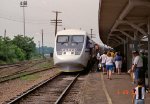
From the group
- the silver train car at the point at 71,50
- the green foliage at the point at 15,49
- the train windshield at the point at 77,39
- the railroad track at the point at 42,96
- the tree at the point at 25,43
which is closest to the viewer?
the railroad track at the point at 42,96

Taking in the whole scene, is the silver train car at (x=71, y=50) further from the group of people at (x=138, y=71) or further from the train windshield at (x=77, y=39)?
the group of people at (x=138, y=71)

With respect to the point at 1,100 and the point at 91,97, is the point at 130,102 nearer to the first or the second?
→ the point at 91,97

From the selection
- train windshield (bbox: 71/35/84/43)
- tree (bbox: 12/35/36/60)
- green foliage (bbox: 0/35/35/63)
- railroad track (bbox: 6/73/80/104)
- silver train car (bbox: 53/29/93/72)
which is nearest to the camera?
railroad track (bbox: 6/73/80/104)

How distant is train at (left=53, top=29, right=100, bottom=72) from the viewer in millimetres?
28844

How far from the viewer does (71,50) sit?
Answer: 96.8ft

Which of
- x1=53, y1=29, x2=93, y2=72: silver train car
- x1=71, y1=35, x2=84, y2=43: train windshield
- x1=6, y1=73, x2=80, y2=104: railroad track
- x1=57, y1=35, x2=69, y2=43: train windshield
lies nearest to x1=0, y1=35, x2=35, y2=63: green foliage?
x1=57, y1=35, x2=69, y2=43: train windshield

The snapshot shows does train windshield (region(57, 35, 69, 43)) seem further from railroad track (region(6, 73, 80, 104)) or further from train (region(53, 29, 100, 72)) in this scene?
railroad track (region(6, 73, 80, 104))

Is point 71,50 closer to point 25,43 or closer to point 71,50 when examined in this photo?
point 71,50

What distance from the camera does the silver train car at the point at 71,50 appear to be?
2884 centimetres

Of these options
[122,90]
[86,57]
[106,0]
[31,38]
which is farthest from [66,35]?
[31,38]

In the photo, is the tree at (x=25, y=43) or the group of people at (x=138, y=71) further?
the tree at (x=25, y=43)

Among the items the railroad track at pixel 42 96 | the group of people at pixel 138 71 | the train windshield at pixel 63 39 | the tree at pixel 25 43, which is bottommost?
the railroad track at pixel 42 96

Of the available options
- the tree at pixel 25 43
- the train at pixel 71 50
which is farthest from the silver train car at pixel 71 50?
the tree at pixel 25 43

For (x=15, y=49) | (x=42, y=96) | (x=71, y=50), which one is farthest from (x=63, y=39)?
(x=15, y=49)
